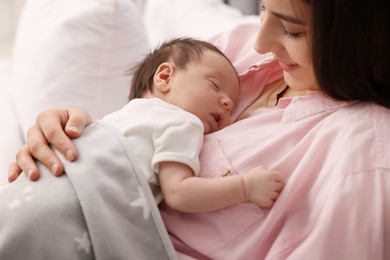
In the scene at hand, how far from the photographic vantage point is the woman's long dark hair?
0.77 meters

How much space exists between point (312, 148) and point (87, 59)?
0.95 m

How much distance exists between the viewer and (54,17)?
1.77 m

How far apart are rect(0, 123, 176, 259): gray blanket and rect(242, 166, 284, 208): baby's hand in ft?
0.51

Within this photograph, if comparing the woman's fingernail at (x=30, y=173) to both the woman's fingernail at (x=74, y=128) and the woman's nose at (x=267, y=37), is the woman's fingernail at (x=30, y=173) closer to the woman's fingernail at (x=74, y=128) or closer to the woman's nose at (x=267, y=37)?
the woman's fingernail at (x=74, y=128)

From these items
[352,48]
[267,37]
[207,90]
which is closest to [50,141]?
[207,90]

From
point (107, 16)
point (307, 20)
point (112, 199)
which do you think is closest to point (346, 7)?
point (307, 20)

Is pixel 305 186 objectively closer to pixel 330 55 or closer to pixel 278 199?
pixel 278 199

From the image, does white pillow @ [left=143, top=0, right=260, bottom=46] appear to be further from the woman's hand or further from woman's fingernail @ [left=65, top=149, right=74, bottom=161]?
woman's fingernail @ [left=65, top=149, right=74, bottom=161]

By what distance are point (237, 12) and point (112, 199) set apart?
1.23 metres

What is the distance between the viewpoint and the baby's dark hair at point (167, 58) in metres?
1.11

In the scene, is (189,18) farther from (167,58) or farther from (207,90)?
(207,90)

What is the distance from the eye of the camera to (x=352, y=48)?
0.80 meters

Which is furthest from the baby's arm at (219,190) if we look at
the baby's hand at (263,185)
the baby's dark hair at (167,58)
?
the baby's dark hair at (167,58)

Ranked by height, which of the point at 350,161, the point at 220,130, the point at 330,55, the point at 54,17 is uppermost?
the point at 330,55
